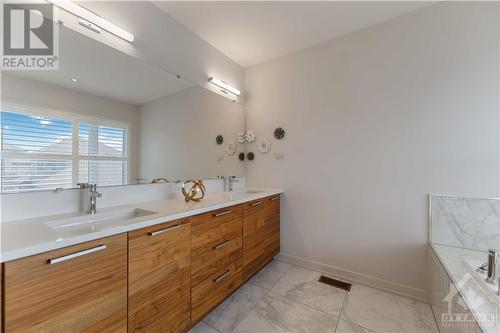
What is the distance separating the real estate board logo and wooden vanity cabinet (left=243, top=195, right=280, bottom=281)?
5.49 feet

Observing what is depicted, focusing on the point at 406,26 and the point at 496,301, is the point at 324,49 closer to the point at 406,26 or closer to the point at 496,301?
the point at 406,26

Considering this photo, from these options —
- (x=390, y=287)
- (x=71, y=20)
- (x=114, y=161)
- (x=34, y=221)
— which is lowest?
(x=390, y=287)

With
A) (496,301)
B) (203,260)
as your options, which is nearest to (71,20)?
(203,260)

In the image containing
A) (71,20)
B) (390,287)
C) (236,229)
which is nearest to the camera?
(71,20)

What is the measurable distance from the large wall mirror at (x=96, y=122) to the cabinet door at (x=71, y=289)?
597 mm

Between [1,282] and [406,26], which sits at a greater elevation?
[406,26]

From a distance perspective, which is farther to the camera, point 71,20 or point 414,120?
point 414,120

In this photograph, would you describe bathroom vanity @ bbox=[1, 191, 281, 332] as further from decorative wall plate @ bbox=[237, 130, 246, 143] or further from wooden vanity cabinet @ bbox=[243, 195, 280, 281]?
decorative wall plate @ bbox=[237, 130, 246, 143]

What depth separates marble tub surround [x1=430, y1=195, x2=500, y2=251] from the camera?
150cm

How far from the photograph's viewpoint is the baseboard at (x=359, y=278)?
68.9 inches

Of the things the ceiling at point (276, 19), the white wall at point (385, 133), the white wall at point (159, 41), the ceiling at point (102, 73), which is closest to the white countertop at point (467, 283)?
the white wall at point (385, 133)

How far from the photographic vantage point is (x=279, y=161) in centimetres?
249

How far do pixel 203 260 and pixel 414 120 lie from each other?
208cm

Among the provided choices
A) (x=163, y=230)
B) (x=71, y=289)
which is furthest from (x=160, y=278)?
(x=71, y=289)
